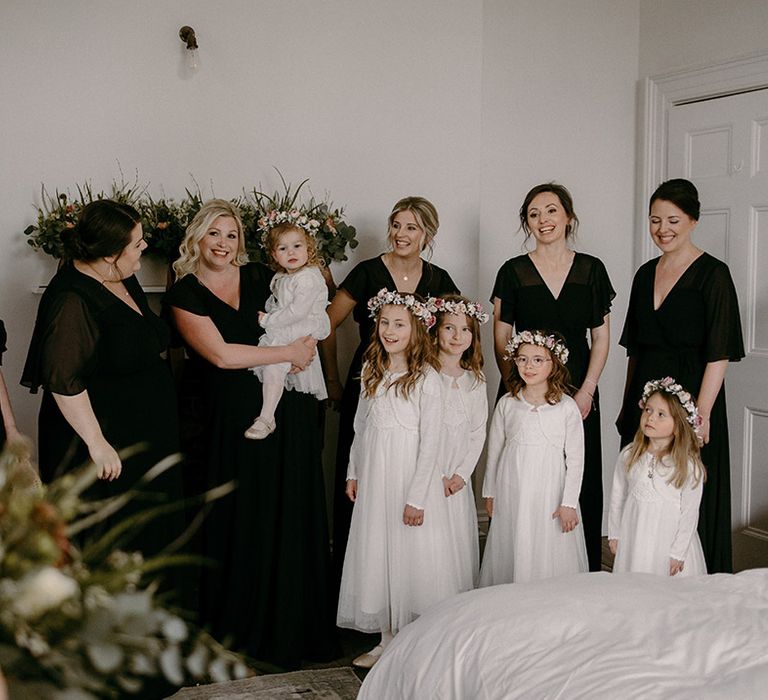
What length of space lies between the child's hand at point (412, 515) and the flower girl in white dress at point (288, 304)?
550 millimetres

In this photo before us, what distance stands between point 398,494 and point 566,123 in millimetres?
2500

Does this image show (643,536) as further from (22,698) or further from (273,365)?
(22,698)

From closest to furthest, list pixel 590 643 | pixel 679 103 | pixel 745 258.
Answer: pixel 590 643, pixel 745 258, pixel 679 103

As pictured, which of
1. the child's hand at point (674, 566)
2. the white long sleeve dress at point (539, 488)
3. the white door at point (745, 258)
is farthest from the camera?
the white door at point (745, 258)

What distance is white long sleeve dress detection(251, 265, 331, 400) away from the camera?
3.61 m

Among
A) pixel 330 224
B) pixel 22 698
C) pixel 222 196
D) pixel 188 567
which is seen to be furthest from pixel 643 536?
pixel 22 698

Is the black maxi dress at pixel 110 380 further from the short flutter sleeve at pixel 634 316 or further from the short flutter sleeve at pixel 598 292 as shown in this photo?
the short flutter sleeve at pixel 634 316

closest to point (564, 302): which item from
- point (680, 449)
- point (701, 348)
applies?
point (701, 348)

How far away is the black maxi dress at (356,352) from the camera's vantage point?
404 centimetres

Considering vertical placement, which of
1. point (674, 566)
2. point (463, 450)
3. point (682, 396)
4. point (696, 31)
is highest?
point (696, 31)

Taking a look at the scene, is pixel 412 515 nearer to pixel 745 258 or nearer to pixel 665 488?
pixel 665 488

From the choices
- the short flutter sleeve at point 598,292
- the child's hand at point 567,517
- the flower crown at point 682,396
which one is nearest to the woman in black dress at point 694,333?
the short flutter sleeve at point 598,292

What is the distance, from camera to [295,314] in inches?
142

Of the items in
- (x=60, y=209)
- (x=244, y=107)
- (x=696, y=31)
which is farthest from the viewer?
(x=696, y=31)
